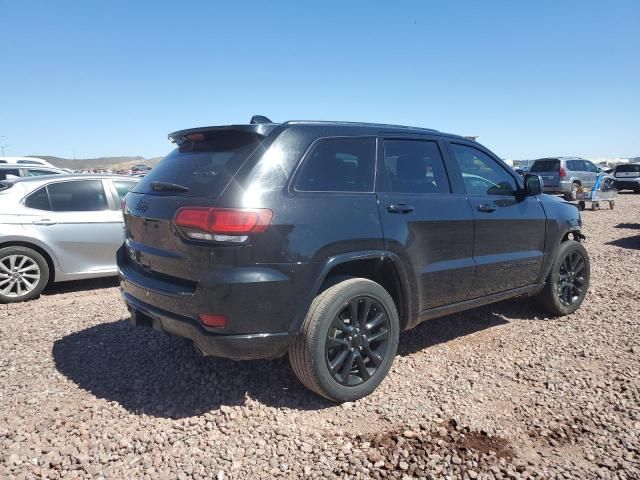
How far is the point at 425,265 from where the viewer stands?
3.39 metres

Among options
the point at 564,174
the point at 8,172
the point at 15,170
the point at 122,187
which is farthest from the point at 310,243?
the point at 564,174

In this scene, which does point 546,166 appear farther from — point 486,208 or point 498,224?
point 486,208

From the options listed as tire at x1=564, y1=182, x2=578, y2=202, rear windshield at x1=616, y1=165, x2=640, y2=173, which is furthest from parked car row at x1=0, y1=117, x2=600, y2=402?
rear windshield at x1=616, y1=165, x2=640, y2=173

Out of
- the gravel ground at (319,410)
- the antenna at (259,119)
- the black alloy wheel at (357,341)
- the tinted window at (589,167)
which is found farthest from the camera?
the tinted window at (589,167)

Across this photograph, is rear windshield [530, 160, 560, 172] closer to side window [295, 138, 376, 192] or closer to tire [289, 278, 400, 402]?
side window [295, 138, 376, 192]

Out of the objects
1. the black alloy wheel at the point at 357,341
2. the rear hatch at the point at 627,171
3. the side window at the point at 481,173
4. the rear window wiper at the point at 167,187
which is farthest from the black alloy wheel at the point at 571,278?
the rear hatch at the point at 627,171

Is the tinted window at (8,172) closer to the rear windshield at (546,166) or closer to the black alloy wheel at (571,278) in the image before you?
the black alloy wheel at (571,278)

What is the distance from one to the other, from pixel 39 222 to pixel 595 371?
5936 mm

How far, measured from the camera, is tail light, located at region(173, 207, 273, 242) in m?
2.56

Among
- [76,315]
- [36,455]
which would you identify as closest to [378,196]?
[36,455]

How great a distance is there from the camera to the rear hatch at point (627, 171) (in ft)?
74.9

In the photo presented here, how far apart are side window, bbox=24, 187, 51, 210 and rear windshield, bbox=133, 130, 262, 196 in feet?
10.0

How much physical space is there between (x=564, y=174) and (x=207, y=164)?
18106 millimetres

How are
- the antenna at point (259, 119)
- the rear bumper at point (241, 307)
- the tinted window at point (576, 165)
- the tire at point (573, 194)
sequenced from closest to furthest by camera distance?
the rear bumper at point (241, 307) → the antenna at point (259, 119) → the tire at point (573, 194) → the tinted window at point (576, 165)
